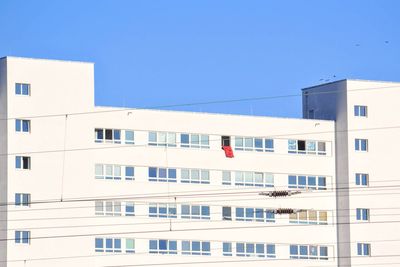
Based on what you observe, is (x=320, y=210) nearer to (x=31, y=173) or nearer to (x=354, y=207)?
(x=354, y=207)

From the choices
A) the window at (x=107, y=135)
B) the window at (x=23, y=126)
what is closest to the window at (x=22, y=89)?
the window at (x=23, y=126)

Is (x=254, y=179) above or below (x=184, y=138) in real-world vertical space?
below

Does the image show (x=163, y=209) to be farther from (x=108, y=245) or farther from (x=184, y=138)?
(x=184, y=138)

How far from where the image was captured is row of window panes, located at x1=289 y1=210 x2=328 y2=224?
88062mm

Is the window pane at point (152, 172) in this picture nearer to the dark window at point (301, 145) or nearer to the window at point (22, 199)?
the window at point (22, 199)

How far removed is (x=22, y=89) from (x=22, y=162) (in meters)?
3.75

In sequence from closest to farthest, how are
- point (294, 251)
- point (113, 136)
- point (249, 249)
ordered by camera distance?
1. point (113, 136)
2. point (249, 249)
3. point (294, 251)

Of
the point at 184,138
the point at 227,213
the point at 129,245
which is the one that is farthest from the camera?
the point at 227,213

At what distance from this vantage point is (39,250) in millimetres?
79250

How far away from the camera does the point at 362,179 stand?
88.2 metres

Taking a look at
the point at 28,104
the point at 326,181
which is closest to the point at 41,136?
the point at 28,104

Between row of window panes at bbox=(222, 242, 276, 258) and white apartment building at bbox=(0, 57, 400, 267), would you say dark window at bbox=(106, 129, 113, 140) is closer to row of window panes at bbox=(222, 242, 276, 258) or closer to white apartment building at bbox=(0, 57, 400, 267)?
white apartment building at bbox=(0, 57, 400, 267)

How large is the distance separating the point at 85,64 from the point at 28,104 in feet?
13.3

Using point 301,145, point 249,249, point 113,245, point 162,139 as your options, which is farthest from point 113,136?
point 301,145
